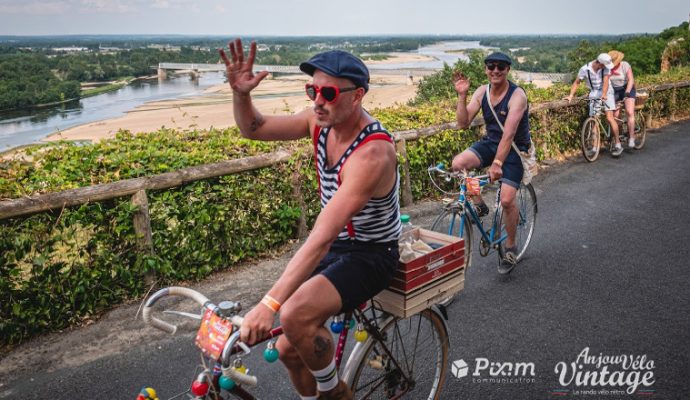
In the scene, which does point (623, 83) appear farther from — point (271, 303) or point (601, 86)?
point (271, 303)

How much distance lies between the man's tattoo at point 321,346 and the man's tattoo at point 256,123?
1242 mm

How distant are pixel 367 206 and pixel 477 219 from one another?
2.81 meters

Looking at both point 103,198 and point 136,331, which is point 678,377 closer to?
point 136,331

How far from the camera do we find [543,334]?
4629 millimetres

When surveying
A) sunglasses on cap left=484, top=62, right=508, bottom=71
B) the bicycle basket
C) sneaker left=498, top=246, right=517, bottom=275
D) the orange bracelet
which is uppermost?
sunglasses on cap left=484, top=62, right=508, bottom=71

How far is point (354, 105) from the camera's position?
264 centimetres

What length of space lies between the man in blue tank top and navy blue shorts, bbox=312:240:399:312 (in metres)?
2.58

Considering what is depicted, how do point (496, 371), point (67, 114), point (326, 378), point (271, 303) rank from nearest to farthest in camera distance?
point (271, 303)
point (326, 378)
point (496, 371)
point (67, 114)

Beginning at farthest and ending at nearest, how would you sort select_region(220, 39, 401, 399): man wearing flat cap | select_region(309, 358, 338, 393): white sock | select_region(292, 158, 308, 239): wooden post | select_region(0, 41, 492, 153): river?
select_region(0, 41, 492, 153): river
select_region(292, 158, 308, 239): wooden post
select_region(309, 358, 338, 393): white sock
select_region(220, 39, 401, 399): man wearing flat cap

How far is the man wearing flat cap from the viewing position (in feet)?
7.68

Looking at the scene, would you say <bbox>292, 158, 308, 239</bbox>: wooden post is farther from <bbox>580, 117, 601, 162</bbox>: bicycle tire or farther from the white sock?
<bbox>580, 117, 601, 162</bbox>: bicycle tire

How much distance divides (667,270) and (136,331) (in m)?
5.39

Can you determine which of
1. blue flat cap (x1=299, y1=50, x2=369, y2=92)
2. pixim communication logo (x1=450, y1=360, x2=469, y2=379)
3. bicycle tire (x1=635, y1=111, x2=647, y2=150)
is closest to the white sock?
blue flat cap (x1=299, y1=50, x2=369, y2=92)

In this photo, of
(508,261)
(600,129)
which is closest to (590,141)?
(600,129)
